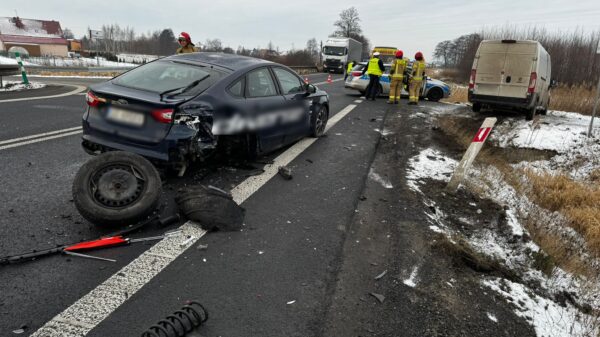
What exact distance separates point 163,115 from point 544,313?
3.65 m

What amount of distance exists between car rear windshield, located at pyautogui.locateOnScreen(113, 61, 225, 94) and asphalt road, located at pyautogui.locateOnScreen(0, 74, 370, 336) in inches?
42.9

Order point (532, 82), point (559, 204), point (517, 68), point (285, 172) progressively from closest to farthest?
point (285, 172) < point (559, 204) < point (532, 82) < point (517, 68)

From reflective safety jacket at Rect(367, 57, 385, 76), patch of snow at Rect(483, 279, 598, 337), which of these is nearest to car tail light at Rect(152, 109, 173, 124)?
patch of snow at Rect(483, 279, 598, 337)

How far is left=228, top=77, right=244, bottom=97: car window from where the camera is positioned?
4.58 metres

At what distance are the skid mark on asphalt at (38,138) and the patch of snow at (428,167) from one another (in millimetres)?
5440

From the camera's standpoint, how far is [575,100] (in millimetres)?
15195

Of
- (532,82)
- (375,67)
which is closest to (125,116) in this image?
(532,82)

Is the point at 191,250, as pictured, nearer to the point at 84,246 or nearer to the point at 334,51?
the point at 84,246

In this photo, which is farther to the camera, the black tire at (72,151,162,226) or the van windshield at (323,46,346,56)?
the van windshield at (323,46,346,56)

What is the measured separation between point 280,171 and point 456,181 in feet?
7.42

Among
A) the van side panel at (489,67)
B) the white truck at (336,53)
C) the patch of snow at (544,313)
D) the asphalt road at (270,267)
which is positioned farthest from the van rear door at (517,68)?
the white truck at (336,53)

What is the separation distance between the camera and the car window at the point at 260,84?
16.2ft

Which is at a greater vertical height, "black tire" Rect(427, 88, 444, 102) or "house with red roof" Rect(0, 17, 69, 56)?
"house with red roof" Rect(0, 17, 69, 56)

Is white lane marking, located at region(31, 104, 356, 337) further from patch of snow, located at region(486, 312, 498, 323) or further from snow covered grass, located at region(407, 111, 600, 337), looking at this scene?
snow covered grass, located at region(407, 111, 600, 337)
